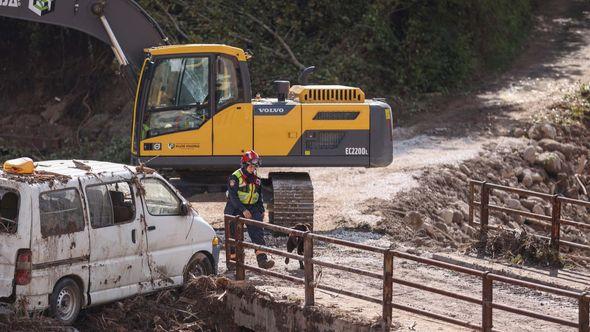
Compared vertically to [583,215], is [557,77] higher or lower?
higher

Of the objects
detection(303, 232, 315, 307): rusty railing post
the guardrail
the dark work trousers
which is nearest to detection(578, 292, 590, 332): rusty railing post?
the guardrail

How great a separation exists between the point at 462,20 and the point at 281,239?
1706 centimetres

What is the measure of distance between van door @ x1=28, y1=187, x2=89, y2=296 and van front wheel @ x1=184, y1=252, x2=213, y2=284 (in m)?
1.83

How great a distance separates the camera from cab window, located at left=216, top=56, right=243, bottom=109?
60.4 feet

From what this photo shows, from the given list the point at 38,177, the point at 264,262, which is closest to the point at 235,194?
the point at 264,262

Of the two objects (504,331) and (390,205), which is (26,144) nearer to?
(390,205)

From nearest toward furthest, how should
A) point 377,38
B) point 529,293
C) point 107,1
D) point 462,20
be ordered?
1. point 529,293
2. point 107,1
3. point 377,38
4. point 462,20

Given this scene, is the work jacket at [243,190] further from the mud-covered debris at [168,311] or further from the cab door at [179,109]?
the cab door at [179,109]

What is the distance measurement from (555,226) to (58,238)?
873cm

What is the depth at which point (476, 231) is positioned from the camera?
19891mm

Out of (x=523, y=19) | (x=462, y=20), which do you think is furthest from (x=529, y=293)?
(x=523, y=19)

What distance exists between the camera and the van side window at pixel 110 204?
42.2 ft

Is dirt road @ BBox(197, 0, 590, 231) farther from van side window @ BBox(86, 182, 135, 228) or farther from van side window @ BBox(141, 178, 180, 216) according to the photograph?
van side window @ BBox(86, 182, 135, 228)

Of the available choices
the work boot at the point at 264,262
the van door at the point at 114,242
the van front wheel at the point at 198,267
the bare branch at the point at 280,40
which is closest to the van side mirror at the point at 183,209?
the van front wheel at the point at 198,267
